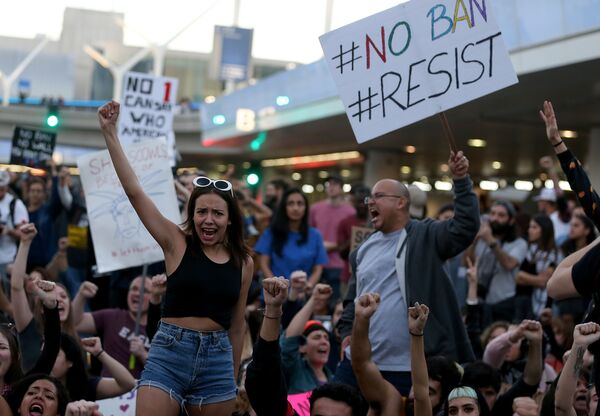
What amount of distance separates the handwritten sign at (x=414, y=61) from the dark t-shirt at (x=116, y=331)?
2852 mm

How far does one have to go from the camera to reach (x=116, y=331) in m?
8.63

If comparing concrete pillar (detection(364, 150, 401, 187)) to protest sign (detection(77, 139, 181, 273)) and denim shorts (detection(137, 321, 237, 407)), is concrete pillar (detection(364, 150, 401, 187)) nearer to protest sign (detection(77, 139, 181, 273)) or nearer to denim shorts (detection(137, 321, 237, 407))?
protest sign (detection(77, 139, 181, 273))

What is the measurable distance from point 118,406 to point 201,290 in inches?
75.6

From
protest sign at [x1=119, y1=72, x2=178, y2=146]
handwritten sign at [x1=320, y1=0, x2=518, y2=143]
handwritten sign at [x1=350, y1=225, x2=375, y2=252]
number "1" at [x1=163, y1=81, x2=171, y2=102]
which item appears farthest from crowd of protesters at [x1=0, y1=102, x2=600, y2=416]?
number "1" at [x1=163, y1=81, x2=171, y2=102]

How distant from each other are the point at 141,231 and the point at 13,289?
52.6 inches

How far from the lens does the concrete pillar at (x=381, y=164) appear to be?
28.6 m

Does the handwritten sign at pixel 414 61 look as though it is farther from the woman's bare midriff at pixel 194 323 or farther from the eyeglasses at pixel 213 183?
the woman's bare midriff at pixel 194 323

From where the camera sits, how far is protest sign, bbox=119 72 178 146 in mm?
12625

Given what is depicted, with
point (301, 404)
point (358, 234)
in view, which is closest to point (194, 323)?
point (301, 404)

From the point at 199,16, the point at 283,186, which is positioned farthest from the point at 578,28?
the point at 199,16

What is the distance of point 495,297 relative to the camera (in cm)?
1100

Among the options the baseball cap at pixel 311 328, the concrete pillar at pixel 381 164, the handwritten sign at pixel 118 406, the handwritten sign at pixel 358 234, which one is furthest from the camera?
the concrete pillar at pixel 381 164

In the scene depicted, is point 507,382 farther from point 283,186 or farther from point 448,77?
point 283,186

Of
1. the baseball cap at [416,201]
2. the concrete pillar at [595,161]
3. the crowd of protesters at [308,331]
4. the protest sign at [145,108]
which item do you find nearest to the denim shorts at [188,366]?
the crowd of protesters at [308,331]
